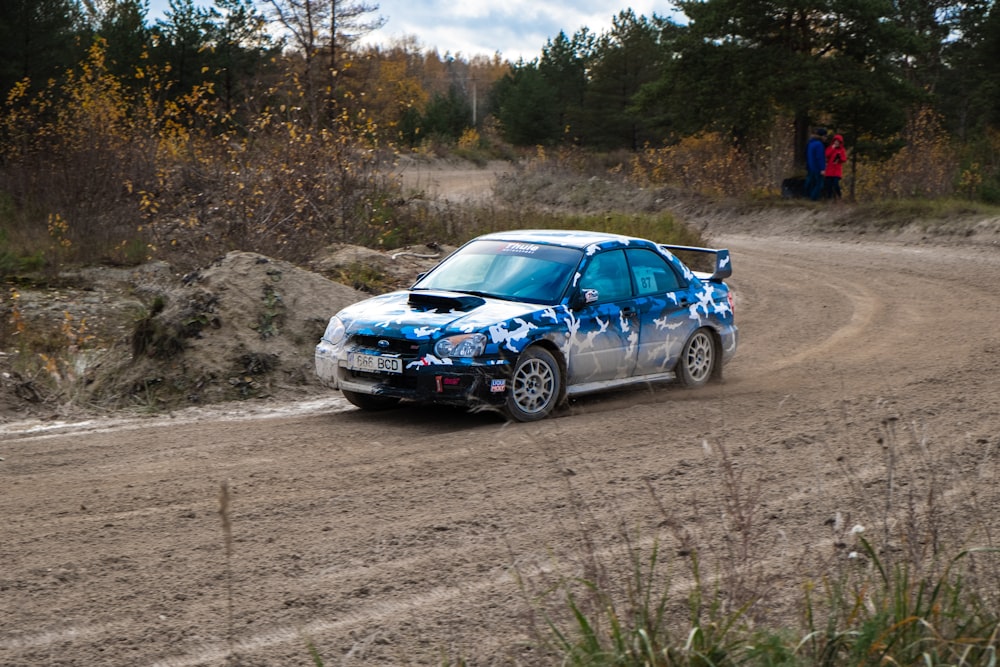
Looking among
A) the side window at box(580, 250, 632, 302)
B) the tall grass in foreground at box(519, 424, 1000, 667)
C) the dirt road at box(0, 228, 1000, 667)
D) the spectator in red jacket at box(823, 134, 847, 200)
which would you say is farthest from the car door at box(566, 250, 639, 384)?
the spectator in red jacket at box(823, 134, 847, 200)

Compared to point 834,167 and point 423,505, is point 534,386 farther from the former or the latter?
point 834,167

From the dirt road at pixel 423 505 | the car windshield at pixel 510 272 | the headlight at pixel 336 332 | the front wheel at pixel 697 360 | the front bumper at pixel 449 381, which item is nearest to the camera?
the dirt road at pixel 423 505

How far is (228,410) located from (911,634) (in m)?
7.57

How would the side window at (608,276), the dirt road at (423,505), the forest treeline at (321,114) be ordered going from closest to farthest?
the dirt road at (423,505) → the side window at (608,276) → the forest treeline at (321,114)

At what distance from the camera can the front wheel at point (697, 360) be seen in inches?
453

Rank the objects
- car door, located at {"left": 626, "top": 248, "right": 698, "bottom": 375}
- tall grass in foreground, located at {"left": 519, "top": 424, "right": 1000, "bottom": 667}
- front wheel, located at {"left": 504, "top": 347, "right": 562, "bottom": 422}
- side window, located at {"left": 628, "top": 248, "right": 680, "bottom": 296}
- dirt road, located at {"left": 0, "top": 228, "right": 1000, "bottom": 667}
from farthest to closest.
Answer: side window, located at {"left": 628, "top": 248, "right": 680, "bottom": 296} < car door, located at {"left": 626, "top": 248, "right": 698, "bottom": 375} < front wheel, located at {"left": 504, "top": 347, "right": 562, "bottom": 422} < dirt road, located at {"left": 0, "top": 228, "right": 1000, "bottom": 667} < tall grass in foreground, located at {"left": 519, "top": 424, "right": 1000, "bottom": 667}

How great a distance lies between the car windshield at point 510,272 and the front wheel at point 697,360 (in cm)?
166

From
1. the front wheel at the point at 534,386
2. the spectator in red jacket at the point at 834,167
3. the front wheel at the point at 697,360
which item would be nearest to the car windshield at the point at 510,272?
the front wheel at the point at 534,386

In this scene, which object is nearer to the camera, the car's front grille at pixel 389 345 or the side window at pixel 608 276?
the car's front grille at pixel 389 345

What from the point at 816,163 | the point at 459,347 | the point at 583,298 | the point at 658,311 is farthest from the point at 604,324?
the point at 816,163

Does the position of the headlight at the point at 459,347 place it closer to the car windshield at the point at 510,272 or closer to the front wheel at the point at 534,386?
the front wheel at the point at 534,386

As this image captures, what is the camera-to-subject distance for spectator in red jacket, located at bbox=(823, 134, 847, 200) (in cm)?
3089

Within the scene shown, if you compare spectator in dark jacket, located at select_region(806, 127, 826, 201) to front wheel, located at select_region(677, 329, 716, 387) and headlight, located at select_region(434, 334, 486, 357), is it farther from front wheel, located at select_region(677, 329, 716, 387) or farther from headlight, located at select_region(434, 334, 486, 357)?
headlight, located at select_region(434, 334, 486, 357)

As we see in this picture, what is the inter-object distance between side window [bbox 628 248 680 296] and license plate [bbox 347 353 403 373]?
8.72 feet
